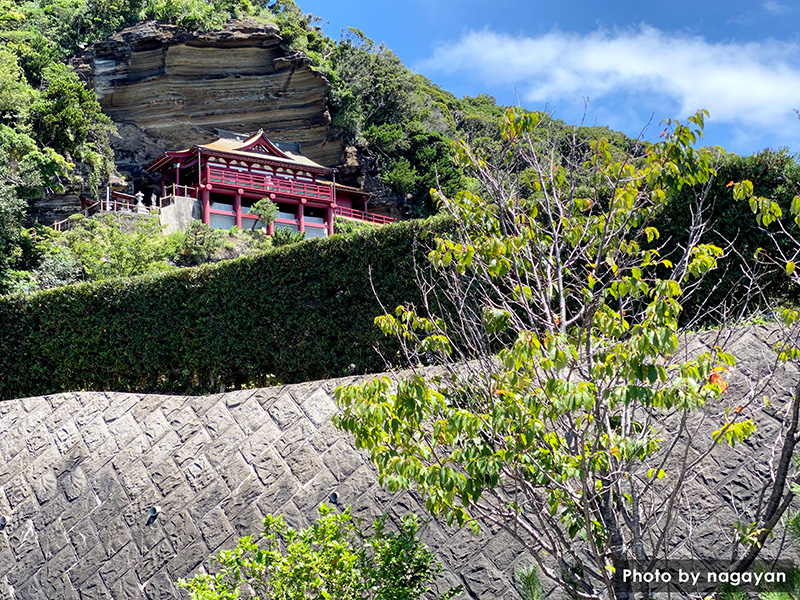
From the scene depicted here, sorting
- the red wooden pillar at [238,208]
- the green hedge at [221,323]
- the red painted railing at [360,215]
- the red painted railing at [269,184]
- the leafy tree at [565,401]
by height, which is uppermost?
the leafy tree at [565,401]

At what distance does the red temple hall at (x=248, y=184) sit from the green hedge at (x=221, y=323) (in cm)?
1663

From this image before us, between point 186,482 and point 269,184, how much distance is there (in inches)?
948

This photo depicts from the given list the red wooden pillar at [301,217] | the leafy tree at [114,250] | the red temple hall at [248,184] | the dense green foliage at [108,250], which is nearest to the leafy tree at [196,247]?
the dense green foliage at [108,250]

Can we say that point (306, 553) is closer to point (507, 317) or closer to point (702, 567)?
point (507, 317)

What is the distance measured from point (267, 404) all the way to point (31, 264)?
1516cm

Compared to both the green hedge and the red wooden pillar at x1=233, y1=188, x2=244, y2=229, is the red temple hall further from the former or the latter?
the green hedge

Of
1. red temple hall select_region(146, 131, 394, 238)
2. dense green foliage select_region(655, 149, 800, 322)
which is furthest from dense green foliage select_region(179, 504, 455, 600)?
red temple hall select_region(146, 131, 394, 238)

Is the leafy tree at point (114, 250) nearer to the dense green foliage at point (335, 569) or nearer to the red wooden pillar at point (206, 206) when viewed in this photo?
the red wooden pillar at point (206, 206)

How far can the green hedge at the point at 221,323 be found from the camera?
935 cm

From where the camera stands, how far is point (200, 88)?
3494cm

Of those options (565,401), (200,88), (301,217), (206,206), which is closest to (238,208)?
(206,206)

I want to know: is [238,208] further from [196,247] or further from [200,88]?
[200,88]

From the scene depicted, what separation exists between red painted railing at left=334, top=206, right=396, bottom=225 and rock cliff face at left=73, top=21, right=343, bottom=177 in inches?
150

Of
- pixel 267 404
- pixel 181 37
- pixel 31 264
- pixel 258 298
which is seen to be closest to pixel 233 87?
pixel 181 37
